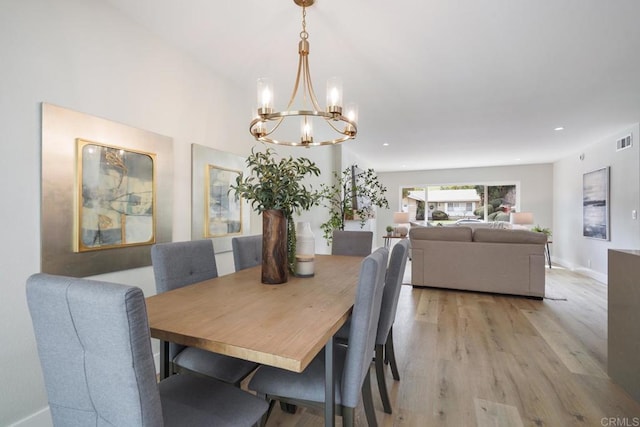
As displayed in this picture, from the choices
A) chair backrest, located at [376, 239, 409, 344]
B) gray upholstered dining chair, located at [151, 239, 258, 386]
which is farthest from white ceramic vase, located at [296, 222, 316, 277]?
gray upholstered dining chair, located at [151, 239, 258, 386]

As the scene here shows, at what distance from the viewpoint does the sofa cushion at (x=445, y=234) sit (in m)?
4.23

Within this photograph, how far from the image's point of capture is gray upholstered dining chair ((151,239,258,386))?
4.62ft

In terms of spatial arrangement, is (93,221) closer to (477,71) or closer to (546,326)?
(477,71)

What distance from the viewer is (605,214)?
4.86 m

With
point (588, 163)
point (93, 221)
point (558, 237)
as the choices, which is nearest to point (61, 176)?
point (93, 221)

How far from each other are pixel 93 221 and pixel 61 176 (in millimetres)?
296

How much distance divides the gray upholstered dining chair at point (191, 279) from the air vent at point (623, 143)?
18.9 feet

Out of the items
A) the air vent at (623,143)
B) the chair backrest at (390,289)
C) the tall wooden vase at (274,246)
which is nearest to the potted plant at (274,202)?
the tall wooden vase at (274,246)

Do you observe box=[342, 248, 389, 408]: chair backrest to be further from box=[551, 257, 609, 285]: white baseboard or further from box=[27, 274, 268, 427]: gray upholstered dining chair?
box=[551, 257, 609, 285]: white baseboard

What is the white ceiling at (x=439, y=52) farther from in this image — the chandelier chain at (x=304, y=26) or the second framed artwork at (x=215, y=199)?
the second framed artwork at (x=215, y=199)

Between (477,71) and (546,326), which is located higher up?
(477,71)

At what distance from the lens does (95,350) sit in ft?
2.39

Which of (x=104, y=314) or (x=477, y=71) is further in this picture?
(x=477, y=71)

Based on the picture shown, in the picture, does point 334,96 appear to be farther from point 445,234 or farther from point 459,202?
point 459,202
